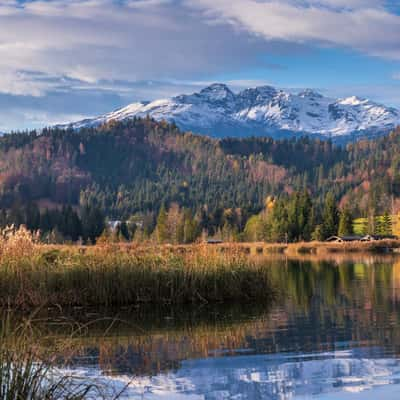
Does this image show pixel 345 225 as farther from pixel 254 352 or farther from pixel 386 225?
pixel 254 352

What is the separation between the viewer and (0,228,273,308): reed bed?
2323 cm

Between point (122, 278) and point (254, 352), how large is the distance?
360 inches

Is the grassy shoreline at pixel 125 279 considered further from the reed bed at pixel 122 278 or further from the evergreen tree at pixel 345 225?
the evergreen tree at pixel 345 225

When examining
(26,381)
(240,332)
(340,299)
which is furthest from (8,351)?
(340,299)

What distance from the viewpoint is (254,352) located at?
15.4 meters

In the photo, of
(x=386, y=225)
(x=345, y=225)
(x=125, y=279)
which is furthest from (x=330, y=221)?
(x=125, y=279)

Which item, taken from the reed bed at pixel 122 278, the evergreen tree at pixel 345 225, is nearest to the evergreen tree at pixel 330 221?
the evergreen tree at pixel 345 225

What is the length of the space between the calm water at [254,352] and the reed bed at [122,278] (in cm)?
134

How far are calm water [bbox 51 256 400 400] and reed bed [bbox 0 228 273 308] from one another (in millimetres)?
1338

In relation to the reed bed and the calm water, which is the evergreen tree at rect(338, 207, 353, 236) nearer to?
the calm water

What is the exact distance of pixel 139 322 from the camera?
20.2 m

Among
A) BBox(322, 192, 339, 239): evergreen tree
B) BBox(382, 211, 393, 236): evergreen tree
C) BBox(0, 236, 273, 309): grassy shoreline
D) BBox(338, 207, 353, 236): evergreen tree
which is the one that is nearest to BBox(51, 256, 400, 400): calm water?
BBox(0, 236, 273, 309): grassy shoreline

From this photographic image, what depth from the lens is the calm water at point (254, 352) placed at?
1206 cm

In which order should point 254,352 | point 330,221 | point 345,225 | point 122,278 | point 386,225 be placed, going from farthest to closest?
point 386,225
point 330,221
point 345,225
point 122,278
point 254,352
